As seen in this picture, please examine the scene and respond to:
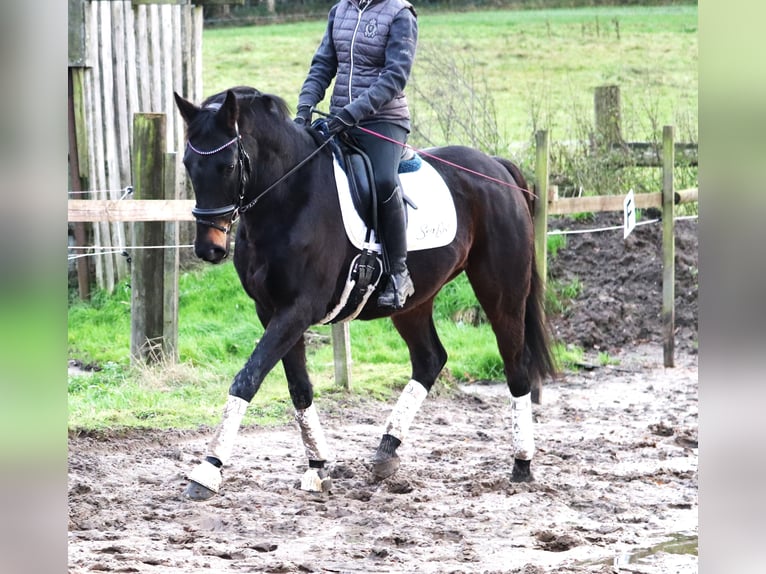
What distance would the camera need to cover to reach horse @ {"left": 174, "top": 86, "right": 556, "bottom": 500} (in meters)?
5.04

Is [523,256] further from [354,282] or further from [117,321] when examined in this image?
[117,321]

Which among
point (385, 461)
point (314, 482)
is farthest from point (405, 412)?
point (314, 482)

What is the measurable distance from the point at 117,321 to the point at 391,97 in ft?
16.6

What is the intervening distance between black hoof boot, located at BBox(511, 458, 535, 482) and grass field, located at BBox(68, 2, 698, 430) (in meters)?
2.21

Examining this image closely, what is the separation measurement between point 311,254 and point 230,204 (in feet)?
1.99

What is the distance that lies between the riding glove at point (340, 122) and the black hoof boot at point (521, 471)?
2328 mm

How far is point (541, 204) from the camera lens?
29.7 feet

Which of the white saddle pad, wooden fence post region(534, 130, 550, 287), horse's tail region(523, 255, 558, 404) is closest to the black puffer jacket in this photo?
the white saddle pad

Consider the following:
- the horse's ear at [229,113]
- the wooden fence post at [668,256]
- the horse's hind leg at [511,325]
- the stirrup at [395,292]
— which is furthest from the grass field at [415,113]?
the horse's ear at [229,113]

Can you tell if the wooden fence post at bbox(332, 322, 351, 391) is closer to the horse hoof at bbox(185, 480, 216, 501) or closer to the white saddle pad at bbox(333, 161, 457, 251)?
the white saddle pad at bbox(333, 161, 457, 251)

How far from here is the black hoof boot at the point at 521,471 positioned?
6.22 meters

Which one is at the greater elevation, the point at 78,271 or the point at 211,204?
the point at 211,204
